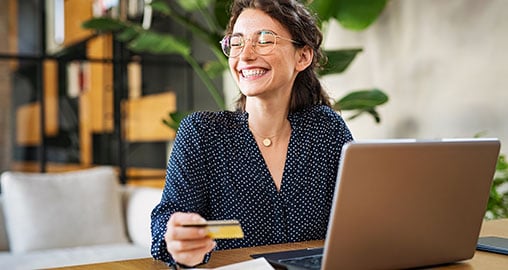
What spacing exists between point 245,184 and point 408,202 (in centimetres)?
57

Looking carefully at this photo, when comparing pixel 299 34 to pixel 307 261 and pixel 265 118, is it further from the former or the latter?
pixel 307 261

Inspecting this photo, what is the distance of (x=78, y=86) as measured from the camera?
191 inches

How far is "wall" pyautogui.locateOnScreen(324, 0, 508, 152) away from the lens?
10.8ft

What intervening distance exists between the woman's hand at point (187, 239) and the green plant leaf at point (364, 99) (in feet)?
8.02

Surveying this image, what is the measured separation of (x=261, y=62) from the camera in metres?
1.61

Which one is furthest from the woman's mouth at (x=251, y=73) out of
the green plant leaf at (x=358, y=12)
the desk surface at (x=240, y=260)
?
the green plant leaf at (x=358, y=12)

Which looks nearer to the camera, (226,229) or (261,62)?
(226,229)

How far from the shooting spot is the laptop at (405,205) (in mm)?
1040

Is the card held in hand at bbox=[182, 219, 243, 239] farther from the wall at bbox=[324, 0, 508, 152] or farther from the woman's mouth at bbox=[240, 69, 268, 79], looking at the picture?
the wall at bbox=[324, 0, 508, 152]

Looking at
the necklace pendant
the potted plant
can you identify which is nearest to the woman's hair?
the necklace pendant

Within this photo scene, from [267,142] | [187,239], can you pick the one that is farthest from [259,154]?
[187,239]

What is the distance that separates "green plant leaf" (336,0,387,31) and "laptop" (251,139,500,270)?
2564 millimetres

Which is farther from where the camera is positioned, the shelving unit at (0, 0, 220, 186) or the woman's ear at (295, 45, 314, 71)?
the shelving unit at (0, 0, 220, 186)

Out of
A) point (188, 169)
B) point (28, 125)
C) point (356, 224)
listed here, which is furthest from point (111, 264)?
point (28, 125)
